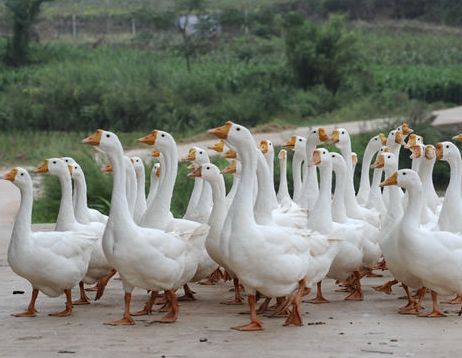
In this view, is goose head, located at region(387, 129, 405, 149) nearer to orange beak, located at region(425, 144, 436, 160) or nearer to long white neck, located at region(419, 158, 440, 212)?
long white neck, located at region(419, 158, 440, 212)

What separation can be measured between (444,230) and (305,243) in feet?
5.66

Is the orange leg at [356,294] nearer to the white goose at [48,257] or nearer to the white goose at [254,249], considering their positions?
the white goose at [254,249]

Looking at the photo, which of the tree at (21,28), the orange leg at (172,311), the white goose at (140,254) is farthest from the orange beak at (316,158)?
the tree at (21,28)

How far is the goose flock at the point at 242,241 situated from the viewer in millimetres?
8125

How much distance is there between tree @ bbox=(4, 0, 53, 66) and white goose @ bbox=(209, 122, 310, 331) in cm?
3029

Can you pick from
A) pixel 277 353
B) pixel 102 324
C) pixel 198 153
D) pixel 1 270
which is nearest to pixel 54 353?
pixel 102 324

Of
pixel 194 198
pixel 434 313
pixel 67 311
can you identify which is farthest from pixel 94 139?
pixel 434 313

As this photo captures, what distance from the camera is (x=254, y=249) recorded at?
7945 millimetres

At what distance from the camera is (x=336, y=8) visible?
54469 mm

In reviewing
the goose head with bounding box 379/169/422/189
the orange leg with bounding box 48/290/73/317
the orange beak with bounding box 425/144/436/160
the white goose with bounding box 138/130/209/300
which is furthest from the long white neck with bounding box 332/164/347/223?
the orange leg with bounding box 48/290/73/317

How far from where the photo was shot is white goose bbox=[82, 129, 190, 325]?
8.16 meters

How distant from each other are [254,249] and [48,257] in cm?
197

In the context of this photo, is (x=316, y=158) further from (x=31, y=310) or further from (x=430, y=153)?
(x=31, y=310)

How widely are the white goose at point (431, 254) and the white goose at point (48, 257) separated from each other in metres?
2.98
